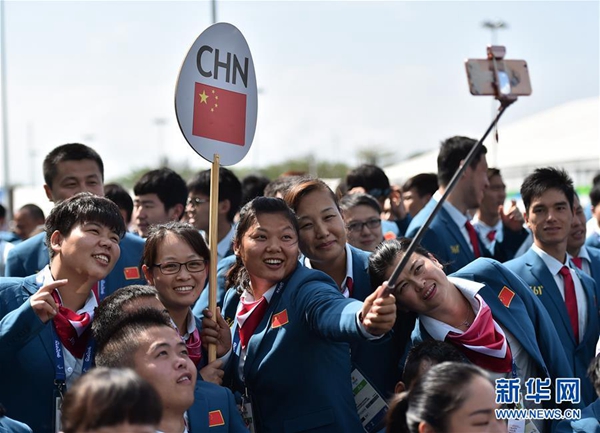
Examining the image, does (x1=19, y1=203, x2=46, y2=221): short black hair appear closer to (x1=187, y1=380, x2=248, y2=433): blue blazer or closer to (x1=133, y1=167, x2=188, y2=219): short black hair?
(x1=133, y1=167, x2=188, y2=219): short black hair

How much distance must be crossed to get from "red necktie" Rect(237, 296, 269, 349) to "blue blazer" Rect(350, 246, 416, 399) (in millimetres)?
543

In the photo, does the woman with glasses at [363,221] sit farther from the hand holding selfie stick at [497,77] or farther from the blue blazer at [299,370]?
the hand holding selfie stick at [497,77]

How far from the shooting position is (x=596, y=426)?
3959 millimetres

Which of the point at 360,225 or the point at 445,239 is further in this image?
the point at 360,225

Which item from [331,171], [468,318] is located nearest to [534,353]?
[468,318]

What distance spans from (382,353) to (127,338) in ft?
4.45

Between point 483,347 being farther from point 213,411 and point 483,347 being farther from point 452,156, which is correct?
point 452,156

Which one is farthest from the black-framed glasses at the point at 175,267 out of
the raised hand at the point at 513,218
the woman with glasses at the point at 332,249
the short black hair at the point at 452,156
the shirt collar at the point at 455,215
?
the raised hand at the point at 513,218

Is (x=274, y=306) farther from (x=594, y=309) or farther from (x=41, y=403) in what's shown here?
(x=594, y=309)

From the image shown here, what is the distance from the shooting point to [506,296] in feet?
14.3

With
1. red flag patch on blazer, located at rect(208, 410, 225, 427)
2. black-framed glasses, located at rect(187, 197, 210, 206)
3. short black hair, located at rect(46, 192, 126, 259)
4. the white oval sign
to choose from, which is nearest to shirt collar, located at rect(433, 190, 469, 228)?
black-framed glasses, located at rect(187, 197, 210, 206)

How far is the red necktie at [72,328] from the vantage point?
3836 mm

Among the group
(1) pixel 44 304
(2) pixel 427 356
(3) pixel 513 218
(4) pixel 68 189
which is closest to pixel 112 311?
(1) pixel 44 304

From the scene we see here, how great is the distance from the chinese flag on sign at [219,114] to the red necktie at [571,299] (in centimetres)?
222
